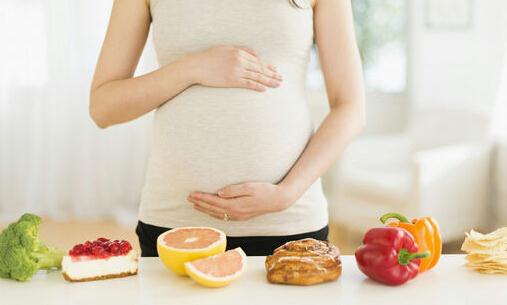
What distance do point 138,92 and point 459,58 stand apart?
12.3 ft

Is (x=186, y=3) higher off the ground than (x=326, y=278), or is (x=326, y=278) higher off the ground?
(x=186, y=3)

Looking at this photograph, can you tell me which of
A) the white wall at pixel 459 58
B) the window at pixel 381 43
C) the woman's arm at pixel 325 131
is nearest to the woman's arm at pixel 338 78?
the woman's arm at pixel 325 131

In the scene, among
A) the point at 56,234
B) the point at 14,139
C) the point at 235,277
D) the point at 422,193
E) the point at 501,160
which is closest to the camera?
the point at 235,277

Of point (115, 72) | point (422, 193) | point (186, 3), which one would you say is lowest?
point (422, 193)

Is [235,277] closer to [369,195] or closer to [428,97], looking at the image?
[369,195]

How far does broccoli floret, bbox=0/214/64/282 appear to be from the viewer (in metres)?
1.24

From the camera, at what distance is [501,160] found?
4.16 meters

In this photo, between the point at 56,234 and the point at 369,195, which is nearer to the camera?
the point at 369,195

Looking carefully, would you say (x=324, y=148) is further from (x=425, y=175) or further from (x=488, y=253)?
(x=425, y=175)

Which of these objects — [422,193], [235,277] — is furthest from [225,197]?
[422,193]

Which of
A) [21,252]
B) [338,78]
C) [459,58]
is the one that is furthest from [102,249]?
[459,58]

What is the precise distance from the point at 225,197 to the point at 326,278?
35cm

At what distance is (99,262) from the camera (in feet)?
4.13

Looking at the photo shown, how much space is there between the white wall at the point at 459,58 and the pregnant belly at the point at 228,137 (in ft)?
10.9
